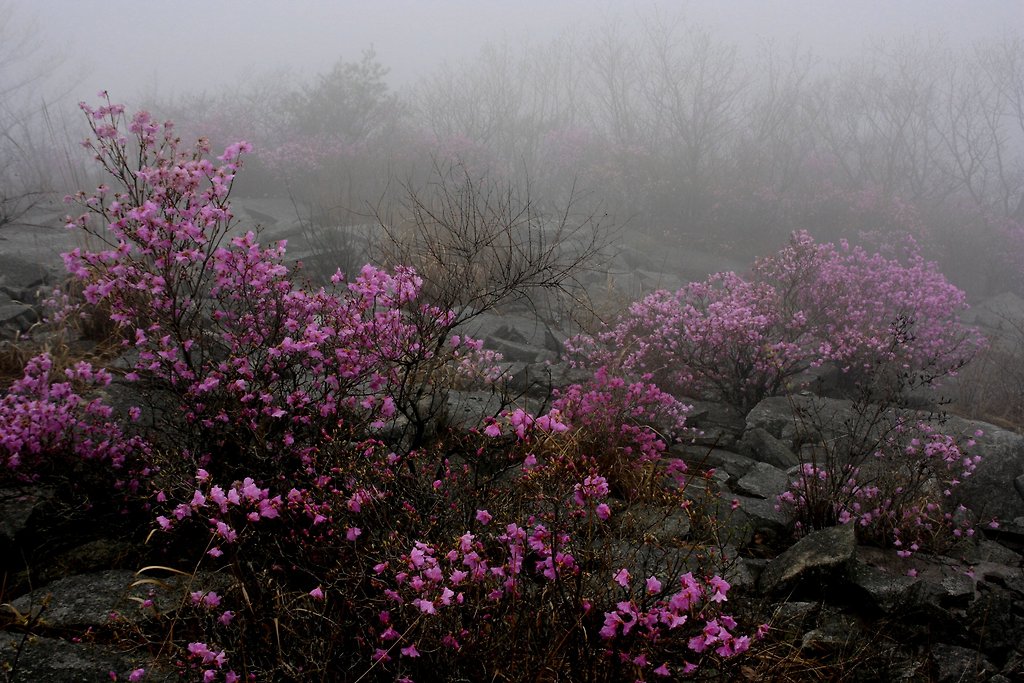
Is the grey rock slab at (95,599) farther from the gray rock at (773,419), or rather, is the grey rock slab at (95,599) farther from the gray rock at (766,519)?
the gray rock at (773,419)

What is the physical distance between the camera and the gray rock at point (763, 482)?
4.73 metres

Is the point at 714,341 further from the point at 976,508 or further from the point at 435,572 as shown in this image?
the point at 435,572

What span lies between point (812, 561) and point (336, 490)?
2.65 metres

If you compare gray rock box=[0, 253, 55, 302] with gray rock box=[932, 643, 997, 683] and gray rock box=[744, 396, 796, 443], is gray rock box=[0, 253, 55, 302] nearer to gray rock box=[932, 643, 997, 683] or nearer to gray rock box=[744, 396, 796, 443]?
gray rock box=[744, 396, 796, 443]

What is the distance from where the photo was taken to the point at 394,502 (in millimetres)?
2801

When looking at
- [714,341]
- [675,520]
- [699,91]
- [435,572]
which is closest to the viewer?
[435,572]

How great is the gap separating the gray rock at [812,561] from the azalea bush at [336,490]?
656 mm

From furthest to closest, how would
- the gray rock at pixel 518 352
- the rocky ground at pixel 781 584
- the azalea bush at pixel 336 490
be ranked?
the gray rock at pixel 518 352, the rocky ground at pixel 781 584, the azalea bush at pixel 336 490

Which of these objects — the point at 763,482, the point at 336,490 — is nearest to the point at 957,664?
the point at 763,482

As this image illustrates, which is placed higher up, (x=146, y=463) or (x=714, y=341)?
(x=146, y=463)

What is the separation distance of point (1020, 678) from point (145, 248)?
16.7 ft

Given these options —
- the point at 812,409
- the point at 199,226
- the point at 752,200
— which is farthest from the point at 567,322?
the point at 752,200

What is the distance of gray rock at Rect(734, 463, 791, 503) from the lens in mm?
4734

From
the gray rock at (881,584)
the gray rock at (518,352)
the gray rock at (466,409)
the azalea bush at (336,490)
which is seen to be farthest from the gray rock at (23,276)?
the gray rock at (881,584)
